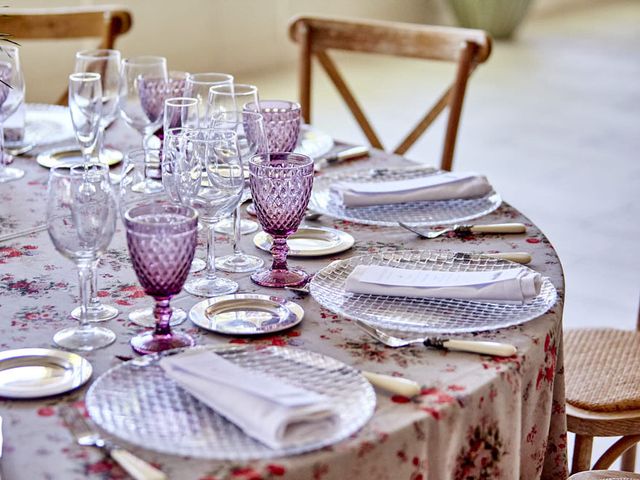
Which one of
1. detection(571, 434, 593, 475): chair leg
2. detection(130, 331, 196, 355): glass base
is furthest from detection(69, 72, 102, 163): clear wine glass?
detection(571, 434, 593, 475): chair leg

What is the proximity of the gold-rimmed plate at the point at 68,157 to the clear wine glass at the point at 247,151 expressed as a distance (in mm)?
461

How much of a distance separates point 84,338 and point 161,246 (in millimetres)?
178

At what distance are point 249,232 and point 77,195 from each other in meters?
0.48

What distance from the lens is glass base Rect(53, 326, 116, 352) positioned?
1160 millimetres

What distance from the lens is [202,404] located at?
0.99m

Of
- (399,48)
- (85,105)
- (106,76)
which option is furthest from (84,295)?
(399,48)

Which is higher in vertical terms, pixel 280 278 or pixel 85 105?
pixel 85 105

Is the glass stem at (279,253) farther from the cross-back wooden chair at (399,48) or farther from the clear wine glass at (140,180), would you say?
the cross-back wooden chair at (399,48)

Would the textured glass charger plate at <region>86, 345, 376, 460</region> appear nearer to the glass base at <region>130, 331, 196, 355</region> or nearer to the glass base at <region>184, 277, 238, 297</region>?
the glass base at <region>130, 331, 196, 355</region>

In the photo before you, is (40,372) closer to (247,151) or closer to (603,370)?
(247,151)

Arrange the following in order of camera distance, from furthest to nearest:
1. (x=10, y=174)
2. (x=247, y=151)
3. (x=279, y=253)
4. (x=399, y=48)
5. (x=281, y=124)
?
(x=399, y=48) < (x=10, y=174) < (x=281, y=124) < (x=247, y=151) < (x=279, y=253)

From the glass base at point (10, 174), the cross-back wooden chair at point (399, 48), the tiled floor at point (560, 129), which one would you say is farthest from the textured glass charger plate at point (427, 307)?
the tiled floor at point (560, 129)

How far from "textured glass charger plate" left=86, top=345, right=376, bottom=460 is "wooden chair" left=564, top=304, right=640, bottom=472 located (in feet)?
2.61

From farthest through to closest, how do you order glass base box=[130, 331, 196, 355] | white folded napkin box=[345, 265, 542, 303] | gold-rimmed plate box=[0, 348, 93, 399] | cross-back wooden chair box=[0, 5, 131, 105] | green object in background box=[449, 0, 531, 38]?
green object in background box=[449, 0, 531, 38] < cross-back wooden chair box=[0, 5, 131, 105] < white folded napkin box=[345, 265, 542, 303] < glass base box=[130, 331, 196, 355] < gold-rimmed plate box=[0, 348, 93, 399]
